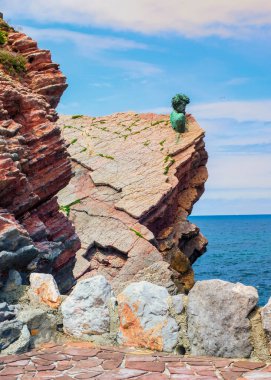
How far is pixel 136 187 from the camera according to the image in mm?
28438

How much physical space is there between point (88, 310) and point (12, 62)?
7997 millimetres

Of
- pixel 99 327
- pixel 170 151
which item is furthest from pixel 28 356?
pixel 170 151

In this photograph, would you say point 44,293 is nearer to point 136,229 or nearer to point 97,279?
point 97,279

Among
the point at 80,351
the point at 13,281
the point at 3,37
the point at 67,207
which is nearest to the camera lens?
the point at 80,351

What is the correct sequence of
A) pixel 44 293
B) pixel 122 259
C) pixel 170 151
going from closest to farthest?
pixel 44 293
pixel 122 259
pixel 170 151

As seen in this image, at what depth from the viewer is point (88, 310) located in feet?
23.0

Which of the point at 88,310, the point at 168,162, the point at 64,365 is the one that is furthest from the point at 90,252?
the point at 64,365

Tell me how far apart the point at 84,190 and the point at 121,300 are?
2234 cm

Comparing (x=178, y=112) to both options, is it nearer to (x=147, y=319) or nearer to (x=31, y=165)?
(x=31, y=165)

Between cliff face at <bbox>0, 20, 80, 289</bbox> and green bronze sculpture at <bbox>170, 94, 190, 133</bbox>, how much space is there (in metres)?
19.3

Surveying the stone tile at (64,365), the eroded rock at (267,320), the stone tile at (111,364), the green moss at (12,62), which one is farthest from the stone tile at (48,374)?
the green moss at (12,62)

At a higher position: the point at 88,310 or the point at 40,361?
the point at 88,310

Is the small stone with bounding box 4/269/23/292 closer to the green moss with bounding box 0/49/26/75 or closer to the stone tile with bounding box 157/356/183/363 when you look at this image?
the stone tile with bounding box 157/356/183/363

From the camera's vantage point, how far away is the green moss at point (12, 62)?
12648mm
